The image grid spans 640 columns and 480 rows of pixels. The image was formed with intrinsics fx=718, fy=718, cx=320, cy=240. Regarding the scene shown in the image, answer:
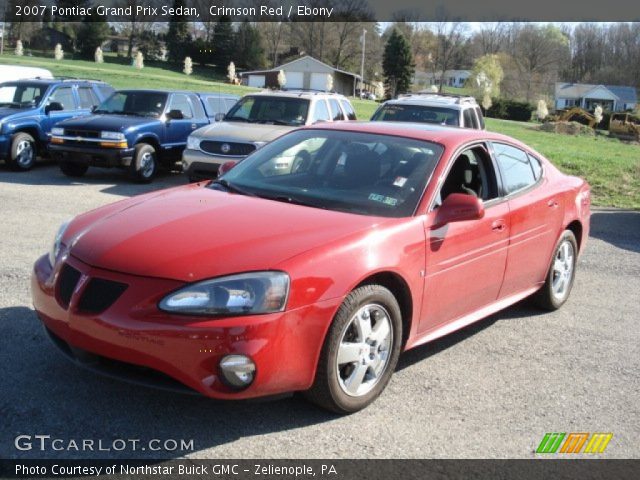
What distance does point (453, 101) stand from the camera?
14.0 m

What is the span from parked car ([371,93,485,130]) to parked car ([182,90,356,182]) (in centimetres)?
101

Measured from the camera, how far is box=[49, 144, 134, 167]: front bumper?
1275 cm

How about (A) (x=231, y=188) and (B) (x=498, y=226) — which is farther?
→ (B) (x=498, y=226)

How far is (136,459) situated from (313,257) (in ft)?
4.20

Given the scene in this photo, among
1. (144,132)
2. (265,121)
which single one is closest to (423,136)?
(265,121)

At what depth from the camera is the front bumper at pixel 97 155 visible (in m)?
12.8

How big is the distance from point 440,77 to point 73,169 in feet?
386

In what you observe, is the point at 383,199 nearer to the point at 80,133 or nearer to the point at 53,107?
the point at 80,133

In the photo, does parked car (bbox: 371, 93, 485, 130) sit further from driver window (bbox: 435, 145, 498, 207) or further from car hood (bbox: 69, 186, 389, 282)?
car hood (bbox: 69, 186, 389, 282)

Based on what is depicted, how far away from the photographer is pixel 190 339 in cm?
333

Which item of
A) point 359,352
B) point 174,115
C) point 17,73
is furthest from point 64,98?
point 359,352

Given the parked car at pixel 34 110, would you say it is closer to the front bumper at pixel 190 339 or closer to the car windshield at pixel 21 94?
the car windshield at pixel 21 94

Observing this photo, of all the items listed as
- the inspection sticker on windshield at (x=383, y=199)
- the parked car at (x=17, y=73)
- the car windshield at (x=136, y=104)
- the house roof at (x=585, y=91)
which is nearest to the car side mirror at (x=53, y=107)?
the car windshield at (x=136, y=104)

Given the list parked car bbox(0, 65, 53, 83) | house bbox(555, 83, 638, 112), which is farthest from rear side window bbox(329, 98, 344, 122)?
house bbox(555, 83, 638, 112)
